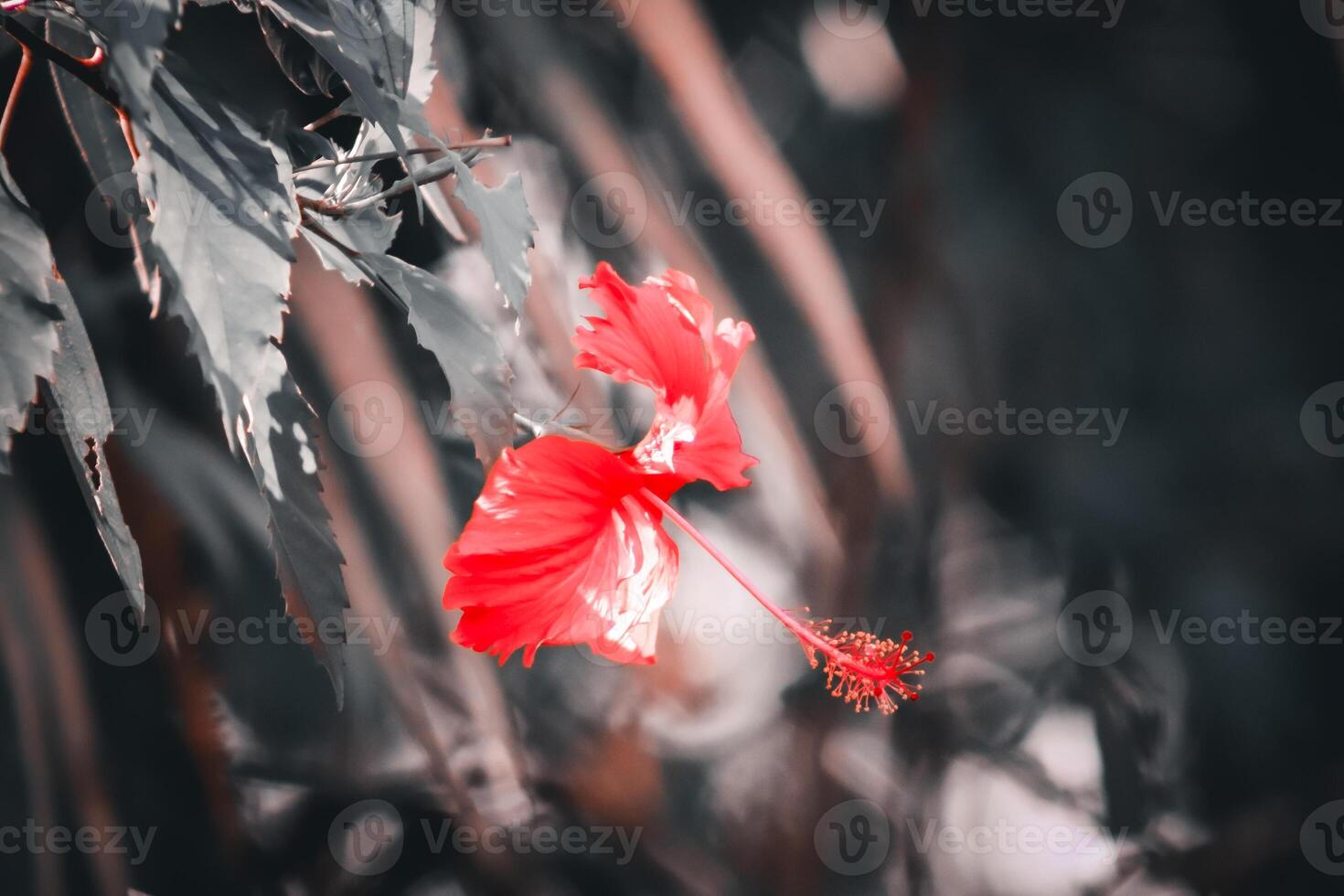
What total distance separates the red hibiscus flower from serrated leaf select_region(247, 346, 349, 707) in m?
0.04

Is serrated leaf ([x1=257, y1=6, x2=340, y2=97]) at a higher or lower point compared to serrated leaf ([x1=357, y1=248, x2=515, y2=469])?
higher

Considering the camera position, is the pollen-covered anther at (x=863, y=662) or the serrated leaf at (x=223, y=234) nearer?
the serrated leaf at (x=223, y=234)

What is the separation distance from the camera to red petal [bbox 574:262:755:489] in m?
0.28

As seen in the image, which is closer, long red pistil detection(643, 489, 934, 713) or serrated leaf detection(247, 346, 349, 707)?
serrated leaf detection(247, 346, 349, 707)

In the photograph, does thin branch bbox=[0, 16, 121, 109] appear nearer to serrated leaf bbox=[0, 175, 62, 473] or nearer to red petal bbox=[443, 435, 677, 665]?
serrated leaf bbox=[0, 175, 62, 473]

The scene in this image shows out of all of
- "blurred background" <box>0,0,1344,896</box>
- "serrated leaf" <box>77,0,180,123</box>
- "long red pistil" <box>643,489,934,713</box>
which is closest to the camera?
"serrated leaf" <box>77,0,180,123</box>

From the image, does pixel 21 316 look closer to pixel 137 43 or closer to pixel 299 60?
pixel 137 43

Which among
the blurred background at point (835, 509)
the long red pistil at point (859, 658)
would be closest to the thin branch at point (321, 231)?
the long red pistil at point (859, 658)

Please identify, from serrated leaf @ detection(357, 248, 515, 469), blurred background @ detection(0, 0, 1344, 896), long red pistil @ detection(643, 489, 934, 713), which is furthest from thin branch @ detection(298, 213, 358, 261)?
blurred background @ detection(0, 0, 1344, 896)

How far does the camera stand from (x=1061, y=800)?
106 centimetres

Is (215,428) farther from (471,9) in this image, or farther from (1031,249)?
(1031,249)

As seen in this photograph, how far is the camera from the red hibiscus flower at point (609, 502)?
24 centimetres

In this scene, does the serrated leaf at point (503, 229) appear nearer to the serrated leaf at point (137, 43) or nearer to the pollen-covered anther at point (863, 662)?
the serrated leaf at point (137, 43)

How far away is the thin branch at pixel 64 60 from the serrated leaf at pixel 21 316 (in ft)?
0.12
